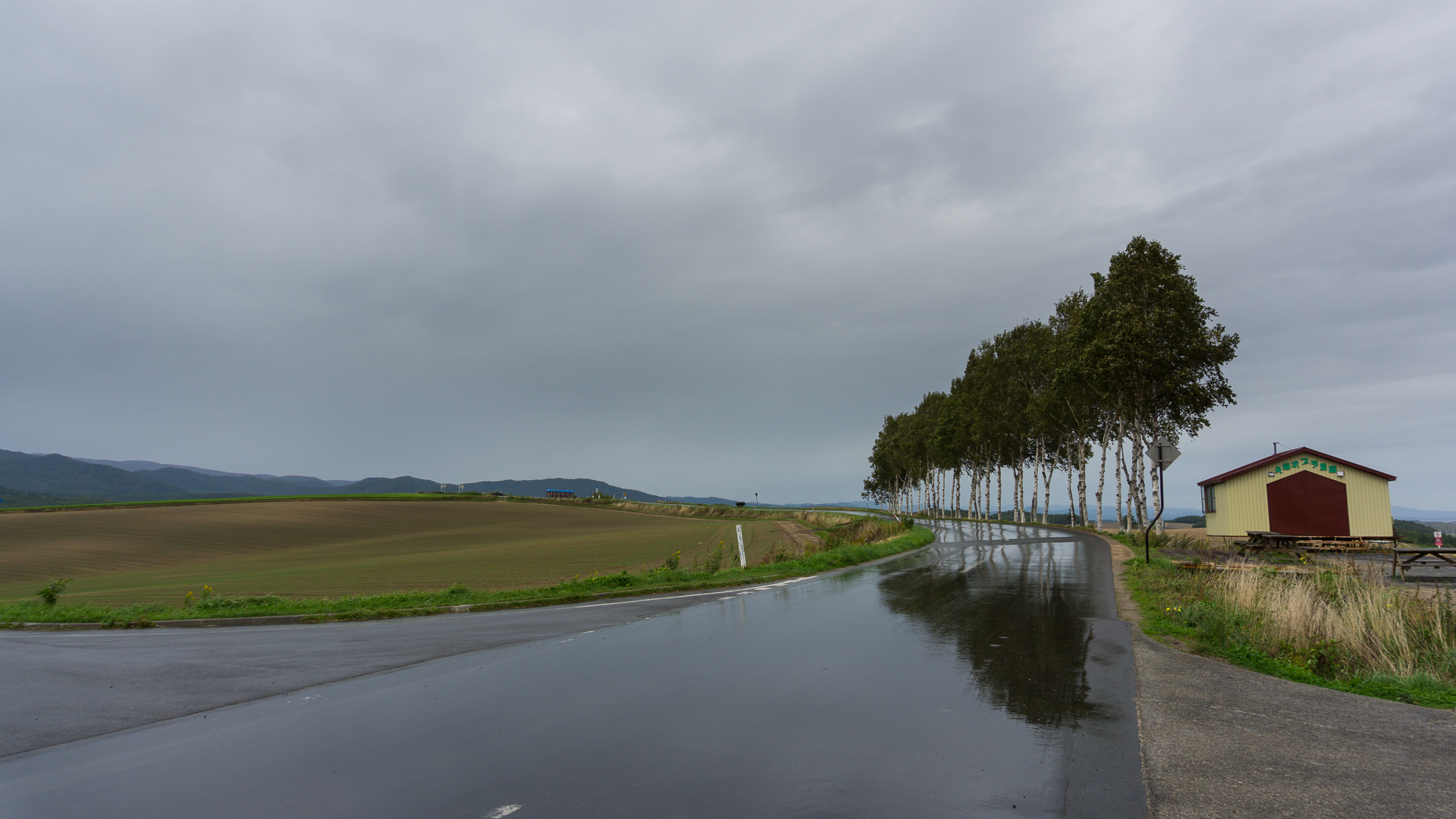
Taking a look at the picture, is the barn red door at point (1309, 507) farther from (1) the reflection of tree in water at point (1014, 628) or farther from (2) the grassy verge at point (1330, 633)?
(2) the grassy verge at point (1330, 633)

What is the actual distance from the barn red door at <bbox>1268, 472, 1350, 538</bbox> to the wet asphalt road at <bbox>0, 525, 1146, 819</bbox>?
26.6m

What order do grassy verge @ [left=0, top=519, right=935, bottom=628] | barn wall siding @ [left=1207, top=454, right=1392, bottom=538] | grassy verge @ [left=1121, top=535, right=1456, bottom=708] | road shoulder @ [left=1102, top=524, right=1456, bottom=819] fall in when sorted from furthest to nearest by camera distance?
barn wall siding @ [left=1207, top=454, right=1392, bottom=538] → grassy verge @ [left=0, top=519, right=935, bottom=628] → grassy verge @ [left=1121, top=535, right=1456, bottom=708] → road shoulder @ [left=1102, top=524, right=1456, bottom=819]

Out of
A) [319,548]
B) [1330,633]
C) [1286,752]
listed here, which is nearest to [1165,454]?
[1330,633]

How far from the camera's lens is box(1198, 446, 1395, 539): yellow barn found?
98.1 feet

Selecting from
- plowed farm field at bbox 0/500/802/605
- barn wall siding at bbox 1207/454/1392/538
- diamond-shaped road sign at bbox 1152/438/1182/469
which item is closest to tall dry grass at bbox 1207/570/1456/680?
diamond-shaped road sign at bbox 1152/438/1182/469

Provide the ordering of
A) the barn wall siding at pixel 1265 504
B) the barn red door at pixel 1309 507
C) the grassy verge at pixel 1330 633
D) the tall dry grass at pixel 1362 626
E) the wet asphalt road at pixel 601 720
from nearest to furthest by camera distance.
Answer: the wet asphalt road at pixel 601 720 < the grassy verge at pixel 1330 633 < the tall dry grass at pixel 1362 626 < the barn wall siding at pixel 1265 504 < the barn red door at pixel 1309 507

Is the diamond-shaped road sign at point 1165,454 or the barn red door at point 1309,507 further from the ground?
the diamond-shaped road sign at point 1165,454

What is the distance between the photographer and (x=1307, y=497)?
30.7 meters

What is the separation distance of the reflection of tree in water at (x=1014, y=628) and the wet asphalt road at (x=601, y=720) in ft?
0.19

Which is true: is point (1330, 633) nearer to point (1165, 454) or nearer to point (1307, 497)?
point (1165, 454)

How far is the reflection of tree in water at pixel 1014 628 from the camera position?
259 inches

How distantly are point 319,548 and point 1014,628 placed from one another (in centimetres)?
4661

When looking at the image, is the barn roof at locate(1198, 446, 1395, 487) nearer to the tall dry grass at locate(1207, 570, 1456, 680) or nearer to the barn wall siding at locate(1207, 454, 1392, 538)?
the barn wall siding at locate(1207, 454, 1392, 538)

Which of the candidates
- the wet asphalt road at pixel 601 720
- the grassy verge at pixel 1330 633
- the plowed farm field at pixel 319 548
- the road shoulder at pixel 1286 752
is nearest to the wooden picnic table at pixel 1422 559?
the grassy verge at pixel 1330 633
